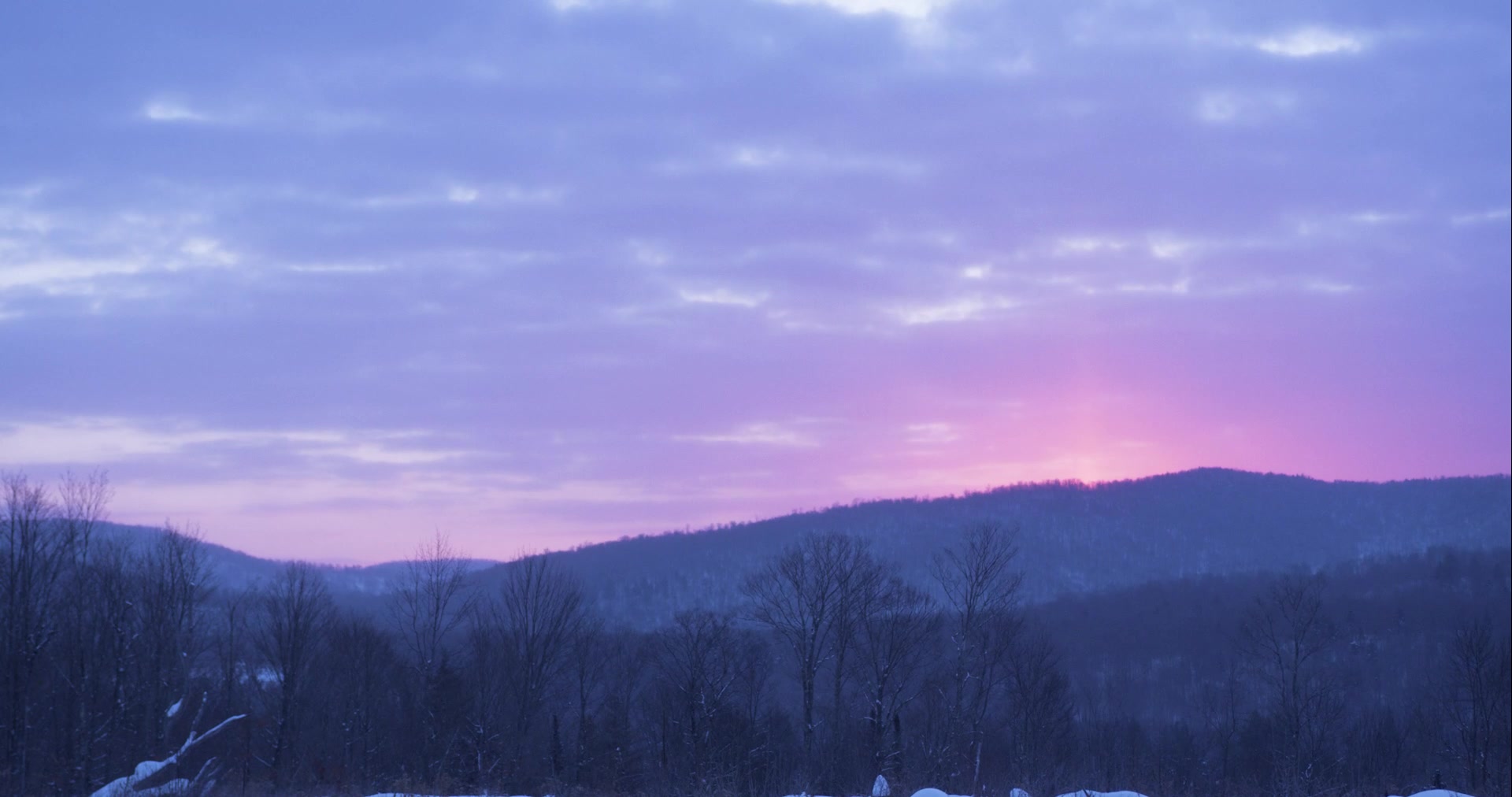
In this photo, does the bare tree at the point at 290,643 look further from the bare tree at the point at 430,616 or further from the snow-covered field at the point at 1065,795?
the snow-covered field at the point at 1065,795

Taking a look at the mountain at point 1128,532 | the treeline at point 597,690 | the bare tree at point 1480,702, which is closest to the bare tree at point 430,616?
the treeline at point 597,690

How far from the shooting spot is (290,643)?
59.8 meters

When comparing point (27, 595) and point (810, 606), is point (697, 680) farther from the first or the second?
point (27, 595)

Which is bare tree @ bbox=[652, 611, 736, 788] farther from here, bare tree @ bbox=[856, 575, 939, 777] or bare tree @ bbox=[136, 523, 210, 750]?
bare tree @ bbox=[136, 523, 210, 750]

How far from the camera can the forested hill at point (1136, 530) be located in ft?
509

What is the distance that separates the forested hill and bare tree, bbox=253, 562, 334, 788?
82.5 m

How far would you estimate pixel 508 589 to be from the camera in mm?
62031

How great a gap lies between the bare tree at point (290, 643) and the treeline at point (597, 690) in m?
0.20

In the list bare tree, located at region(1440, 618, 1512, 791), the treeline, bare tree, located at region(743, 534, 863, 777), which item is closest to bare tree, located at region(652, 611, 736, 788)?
the treeline

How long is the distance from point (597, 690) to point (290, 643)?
17.3m

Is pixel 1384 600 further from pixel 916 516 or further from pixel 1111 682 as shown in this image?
pixel 916 516

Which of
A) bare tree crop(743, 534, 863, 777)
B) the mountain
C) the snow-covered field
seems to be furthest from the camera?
the mountain

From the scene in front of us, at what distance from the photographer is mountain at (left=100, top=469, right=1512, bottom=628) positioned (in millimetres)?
154625

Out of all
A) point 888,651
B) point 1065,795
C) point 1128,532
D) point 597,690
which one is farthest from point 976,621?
point 1128,532
